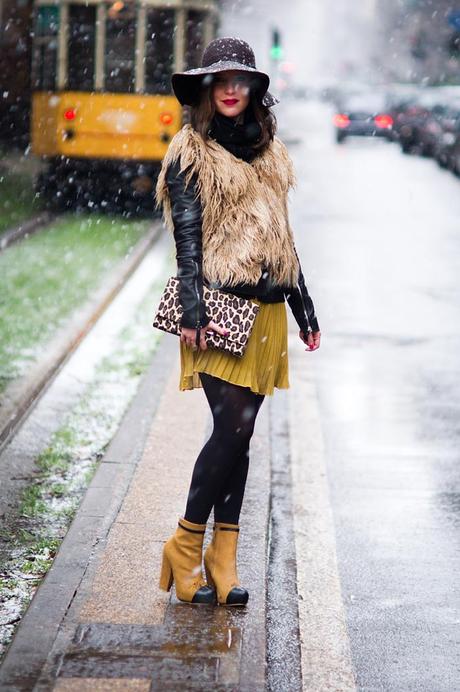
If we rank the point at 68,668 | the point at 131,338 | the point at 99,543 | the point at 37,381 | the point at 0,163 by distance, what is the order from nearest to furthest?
the point at 68,668 < the point at 99,543 < the point at 37,381 < the point at 131,338 < the point at 0,163

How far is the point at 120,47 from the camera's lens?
18125 millimetres

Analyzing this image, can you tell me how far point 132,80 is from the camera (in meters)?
18.2

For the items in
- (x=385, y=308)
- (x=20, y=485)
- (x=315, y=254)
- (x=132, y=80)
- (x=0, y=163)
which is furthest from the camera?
(x=0, y=163)

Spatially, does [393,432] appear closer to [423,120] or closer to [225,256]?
[225,256]

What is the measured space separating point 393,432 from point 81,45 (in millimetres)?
12437

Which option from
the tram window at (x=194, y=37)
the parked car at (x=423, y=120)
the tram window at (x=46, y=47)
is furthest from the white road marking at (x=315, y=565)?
the parked car at (x=423, y=120)

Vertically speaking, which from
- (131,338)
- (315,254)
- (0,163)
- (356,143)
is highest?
(131,338)

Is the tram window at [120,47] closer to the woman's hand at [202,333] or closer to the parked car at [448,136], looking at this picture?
the parked car at [448,136]

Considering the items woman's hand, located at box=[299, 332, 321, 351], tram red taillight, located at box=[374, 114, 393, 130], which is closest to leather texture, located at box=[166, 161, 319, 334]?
woman's hand, located at box=[299, 332, 321, 351]

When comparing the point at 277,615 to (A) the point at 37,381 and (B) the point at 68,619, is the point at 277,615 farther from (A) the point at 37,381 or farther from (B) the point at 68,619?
(A) the point at 37,381

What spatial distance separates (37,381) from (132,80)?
1101 cm

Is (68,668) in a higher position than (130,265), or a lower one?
higher

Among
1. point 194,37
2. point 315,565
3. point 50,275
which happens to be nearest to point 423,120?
point 194,37

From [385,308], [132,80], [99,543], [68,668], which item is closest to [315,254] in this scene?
[385,308]
